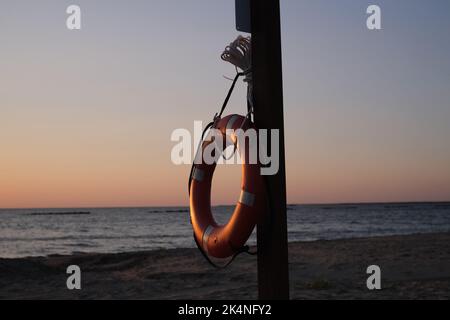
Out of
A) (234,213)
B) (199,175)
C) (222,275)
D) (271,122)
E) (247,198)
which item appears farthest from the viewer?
(222,275)

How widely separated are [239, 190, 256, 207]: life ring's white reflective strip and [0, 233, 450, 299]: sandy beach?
3339 millimetres

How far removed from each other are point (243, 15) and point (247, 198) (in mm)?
991

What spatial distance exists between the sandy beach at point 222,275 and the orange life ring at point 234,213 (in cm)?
279

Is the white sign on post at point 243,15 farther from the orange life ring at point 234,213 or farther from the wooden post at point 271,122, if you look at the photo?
the orange life ring at point 234,213

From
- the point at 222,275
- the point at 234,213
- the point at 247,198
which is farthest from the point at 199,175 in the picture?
the point at 222,275

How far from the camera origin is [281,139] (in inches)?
106

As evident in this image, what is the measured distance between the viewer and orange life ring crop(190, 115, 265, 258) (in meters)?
2.83

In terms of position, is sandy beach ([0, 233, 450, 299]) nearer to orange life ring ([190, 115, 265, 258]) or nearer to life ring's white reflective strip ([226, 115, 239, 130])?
orange life ring ([190, 115, 265, 258])

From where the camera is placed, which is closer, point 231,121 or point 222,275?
point 231,121

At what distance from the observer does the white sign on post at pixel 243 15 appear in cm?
279

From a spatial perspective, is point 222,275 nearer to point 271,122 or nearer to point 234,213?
point 234,213

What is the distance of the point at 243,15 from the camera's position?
280 centimetres

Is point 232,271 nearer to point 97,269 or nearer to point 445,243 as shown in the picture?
point 97,269
